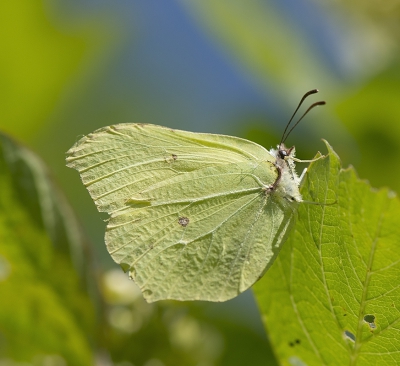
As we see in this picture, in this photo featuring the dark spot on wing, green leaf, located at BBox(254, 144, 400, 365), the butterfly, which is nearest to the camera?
green leaf, located at BBox(254, 144, 400, 365)

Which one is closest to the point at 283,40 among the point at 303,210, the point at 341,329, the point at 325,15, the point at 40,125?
the point at 325,15

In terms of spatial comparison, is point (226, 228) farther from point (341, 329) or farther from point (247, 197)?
point (341, 329)

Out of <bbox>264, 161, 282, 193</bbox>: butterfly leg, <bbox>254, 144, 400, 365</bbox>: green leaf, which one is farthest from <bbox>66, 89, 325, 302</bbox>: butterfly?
<bbox>254, 144, 400, 365</bbox>: green leaf

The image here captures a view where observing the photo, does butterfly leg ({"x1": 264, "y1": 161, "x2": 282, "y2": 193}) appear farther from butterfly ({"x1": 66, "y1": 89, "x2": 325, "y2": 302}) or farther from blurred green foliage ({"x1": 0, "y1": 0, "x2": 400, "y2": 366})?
blurred green foliage ({"x1": 0, "y1": 0, "x2": 400, "y2": 366})

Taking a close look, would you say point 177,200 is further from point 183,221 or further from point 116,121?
point 116,121

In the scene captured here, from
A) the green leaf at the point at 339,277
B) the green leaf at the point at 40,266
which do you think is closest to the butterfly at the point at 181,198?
the green leaf at the point at 40,266

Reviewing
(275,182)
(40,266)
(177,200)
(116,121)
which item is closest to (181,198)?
(177,200)
